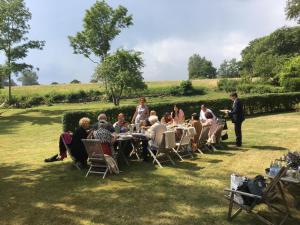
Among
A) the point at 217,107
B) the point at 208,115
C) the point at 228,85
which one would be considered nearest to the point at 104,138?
the point at 208,115

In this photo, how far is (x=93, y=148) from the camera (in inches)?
357

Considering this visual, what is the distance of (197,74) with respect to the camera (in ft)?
449

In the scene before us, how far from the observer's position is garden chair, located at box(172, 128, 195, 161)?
432 inches

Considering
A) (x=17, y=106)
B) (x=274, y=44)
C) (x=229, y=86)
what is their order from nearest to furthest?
1. (x=17, y=106)
2. (x=229, y=86)
3. (x=274, y=44)

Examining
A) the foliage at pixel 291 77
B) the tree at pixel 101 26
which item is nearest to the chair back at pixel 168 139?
the foliage at pixel 291 77

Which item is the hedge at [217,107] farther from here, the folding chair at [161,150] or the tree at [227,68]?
the tree at [227,68]

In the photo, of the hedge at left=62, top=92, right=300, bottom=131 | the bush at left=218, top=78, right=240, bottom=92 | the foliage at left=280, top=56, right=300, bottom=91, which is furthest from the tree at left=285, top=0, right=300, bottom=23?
the hedge at left=62, top=92, right=300, bottom=131

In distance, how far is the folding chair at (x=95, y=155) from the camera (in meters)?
8.92

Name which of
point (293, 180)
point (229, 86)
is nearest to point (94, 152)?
point (293, 180)

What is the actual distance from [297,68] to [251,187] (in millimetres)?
36309

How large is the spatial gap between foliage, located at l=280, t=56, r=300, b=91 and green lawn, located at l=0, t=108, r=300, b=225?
24044 millimetres

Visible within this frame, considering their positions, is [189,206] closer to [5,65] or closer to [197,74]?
[5,65]

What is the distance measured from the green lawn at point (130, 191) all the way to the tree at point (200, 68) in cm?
12142

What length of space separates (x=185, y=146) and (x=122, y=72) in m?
28.5
